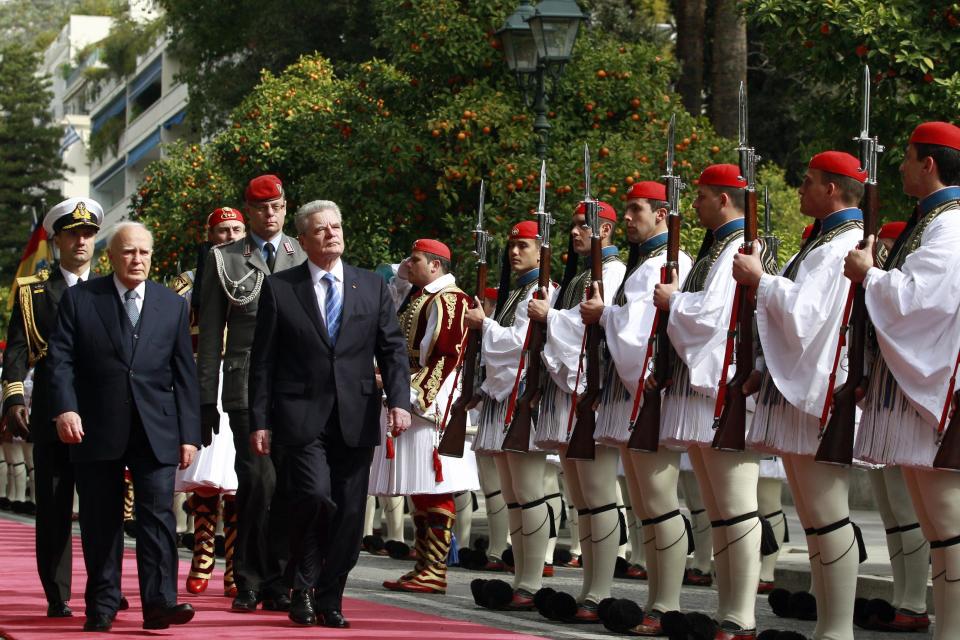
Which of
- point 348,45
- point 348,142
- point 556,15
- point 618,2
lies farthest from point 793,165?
point 556,15

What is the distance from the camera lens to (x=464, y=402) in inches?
443

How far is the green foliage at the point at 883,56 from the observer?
13477 millimetres

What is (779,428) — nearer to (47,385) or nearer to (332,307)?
(332,307)

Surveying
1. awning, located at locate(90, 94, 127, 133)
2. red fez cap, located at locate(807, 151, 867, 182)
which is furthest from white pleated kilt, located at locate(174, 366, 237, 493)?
awning, located at locate(90, 94, 127, 133)

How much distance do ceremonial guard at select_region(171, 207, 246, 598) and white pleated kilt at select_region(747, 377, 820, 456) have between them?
3898mm

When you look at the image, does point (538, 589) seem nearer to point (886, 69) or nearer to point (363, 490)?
point (363, 490)

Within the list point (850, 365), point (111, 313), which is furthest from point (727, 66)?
point (850, 365)

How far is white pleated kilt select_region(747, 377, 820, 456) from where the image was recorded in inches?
314

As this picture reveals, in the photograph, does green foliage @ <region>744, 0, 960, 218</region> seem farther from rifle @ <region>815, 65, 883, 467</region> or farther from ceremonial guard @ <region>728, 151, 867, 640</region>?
rifle @ <region>815, 65, 883, 467</region>

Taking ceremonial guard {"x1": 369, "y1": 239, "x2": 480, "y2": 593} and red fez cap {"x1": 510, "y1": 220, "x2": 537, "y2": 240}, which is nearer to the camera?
red fez cap {"x1": 510, "y1": 220, "x2": 537, "y2": 240}

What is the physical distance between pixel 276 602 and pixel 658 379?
98.8 inches

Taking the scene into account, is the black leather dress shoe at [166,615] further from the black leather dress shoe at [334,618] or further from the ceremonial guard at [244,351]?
the ceremonial guard at [244,351]

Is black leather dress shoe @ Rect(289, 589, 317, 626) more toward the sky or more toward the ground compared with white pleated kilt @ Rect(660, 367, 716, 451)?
more toward the ground

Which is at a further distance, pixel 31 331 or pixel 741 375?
pixel 31 331
